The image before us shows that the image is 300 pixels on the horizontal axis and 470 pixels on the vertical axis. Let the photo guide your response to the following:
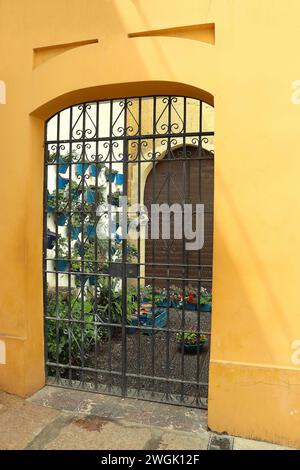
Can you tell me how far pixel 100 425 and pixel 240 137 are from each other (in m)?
2.63

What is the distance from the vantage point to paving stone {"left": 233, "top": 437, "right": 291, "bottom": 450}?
2.78 meters

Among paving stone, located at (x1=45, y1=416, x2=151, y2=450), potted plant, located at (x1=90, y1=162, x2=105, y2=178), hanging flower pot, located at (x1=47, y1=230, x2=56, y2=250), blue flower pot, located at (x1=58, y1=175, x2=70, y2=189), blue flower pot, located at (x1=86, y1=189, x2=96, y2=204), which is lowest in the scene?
paving stone, located at (x1=45, y1=416, x2=151, y2=450)

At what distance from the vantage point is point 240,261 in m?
2.93

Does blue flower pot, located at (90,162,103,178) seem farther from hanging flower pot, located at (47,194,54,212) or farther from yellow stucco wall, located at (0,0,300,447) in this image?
yellow stucco wall, located at (0,0,300,447)

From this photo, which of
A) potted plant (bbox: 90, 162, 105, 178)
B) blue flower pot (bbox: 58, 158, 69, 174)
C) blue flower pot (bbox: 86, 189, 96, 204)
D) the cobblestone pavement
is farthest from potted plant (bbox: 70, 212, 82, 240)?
the cobblestone pavement

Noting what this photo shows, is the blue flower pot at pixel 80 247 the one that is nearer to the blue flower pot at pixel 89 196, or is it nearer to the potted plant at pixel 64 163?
the blue flower pot at pixel 89 196

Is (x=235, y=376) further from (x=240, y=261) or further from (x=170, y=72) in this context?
(x=170, y=72)

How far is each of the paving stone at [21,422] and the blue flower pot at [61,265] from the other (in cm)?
130

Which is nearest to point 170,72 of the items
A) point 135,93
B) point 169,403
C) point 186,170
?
point 135,93

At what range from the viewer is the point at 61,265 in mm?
3859

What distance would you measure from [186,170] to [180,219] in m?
0.46

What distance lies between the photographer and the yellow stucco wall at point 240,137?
280 centimetres

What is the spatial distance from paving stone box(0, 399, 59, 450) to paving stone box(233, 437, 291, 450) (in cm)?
156

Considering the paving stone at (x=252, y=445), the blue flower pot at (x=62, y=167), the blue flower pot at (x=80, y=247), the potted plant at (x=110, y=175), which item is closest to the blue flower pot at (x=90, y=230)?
the blue flower pot at (x=80, y=247)
